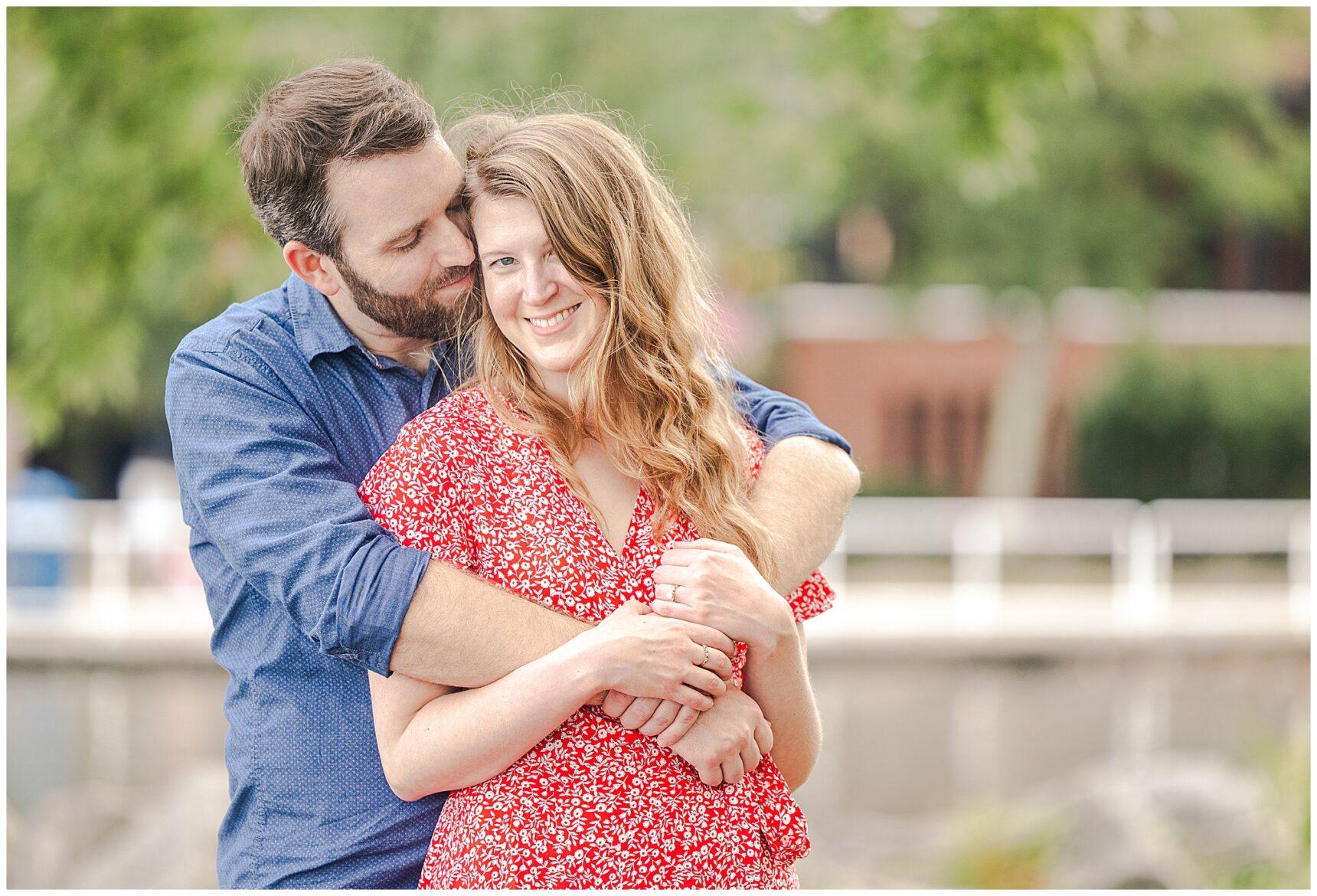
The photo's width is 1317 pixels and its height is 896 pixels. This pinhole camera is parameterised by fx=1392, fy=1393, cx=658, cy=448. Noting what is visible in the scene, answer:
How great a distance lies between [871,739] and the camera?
34.2 ft

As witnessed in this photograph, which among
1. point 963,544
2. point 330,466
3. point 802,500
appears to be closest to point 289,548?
point 330,466

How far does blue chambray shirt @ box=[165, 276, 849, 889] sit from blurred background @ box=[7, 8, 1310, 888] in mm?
847

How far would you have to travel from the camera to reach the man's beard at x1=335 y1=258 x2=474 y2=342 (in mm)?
2375

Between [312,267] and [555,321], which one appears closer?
[555,321]

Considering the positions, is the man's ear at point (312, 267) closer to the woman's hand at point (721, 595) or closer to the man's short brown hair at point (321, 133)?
the man's short brown hair at point (321, 133)

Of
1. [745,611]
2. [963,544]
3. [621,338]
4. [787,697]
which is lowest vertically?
[787,697]

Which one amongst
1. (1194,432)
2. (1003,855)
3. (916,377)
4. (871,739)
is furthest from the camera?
(916,377)

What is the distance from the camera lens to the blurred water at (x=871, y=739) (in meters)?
7.30

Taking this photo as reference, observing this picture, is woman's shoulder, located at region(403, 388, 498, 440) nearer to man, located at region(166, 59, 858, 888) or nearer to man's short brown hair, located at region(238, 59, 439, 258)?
man, located at region(166, 59, 858, 888)

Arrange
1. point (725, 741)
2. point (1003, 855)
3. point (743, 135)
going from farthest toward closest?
point (743, 135)
point (1003, 855)
point (725, 741)

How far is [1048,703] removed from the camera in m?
11.3

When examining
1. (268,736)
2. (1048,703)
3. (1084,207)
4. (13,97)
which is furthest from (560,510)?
(1084,207)

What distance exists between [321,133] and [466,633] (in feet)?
2.87

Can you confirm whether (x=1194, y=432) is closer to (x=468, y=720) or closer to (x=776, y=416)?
(x=776, y=416)
